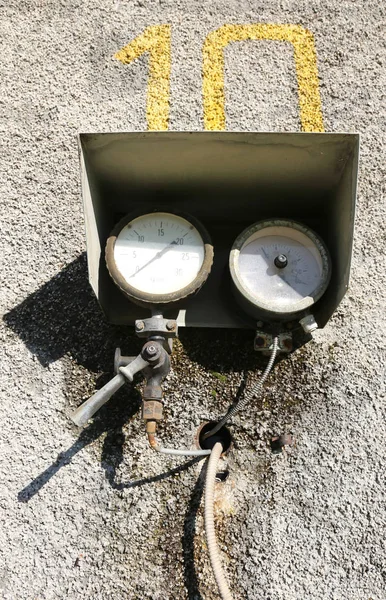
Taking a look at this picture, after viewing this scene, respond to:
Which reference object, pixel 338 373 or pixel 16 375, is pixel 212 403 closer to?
pixel 338 373

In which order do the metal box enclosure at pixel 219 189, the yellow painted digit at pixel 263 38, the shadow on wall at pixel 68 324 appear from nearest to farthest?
the metal box enclosure at pixel 219 189 < the shadow on wall at pixel 68 324 < the yellow painted digit at pixel 263 38

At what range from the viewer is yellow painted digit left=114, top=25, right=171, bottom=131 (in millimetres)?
1910

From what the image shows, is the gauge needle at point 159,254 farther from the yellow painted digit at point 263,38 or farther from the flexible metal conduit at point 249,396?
the yellow painted digit at point 263,38

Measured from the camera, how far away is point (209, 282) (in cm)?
168

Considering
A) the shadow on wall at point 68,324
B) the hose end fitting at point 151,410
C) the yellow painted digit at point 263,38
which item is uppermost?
the yellow painted digit at point 263,38

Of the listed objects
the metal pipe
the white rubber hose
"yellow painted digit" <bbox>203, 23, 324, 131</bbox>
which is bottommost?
the white rubber hose

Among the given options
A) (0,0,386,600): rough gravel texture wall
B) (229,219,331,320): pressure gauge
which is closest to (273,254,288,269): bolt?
A: (229,219,331,320): pressure gauge

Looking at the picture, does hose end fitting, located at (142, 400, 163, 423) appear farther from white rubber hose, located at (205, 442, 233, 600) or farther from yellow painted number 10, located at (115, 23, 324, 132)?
yellow painted number 10, located at (115, 23, 324, 132)

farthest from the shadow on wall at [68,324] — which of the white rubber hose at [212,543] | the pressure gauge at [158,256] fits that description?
the white rubber hose at [212,543]

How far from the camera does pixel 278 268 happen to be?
5.04ft

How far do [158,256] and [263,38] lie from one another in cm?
106

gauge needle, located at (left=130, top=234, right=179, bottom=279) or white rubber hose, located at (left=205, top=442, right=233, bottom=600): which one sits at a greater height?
gauge needle, located at (left=130, top=234, right=179, bottom=279)

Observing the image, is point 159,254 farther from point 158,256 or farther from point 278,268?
point 278,268

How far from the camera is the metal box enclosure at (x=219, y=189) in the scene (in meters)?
1.46
